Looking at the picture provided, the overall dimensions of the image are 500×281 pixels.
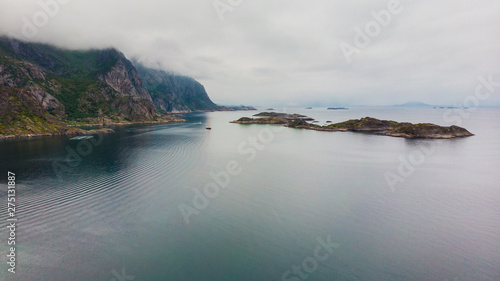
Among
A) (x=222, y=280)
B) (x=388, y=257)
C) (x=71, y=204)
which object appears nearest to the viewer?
(x=222, y=280)

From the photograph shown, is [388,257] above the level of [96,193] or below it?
above

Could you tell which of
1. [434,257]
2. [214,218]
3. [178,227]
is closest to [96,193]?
[178,227]

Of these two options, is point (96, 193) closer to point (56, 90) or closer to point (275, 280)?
point (275, 280)

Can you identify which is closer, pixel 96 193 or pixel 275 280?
pixel 275 280

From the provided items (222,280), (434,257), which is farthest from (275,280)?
(434,257)

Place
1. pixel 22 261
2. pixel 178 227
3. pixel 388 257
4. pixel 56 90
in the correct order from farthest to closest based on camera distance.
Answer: pixel 56 90 < pixel 178 227 < pixel 388 257 < pixel 22 261

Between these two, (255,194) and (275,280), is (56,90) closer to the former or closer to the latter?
(255,194)
